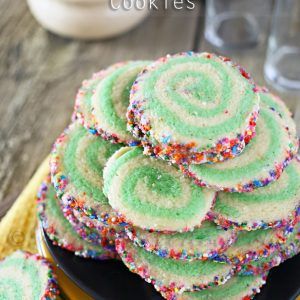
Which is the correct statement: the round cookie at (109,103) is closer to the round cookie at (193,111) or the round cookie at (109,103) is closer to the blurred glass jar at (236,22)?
the round cookie at (193,111)

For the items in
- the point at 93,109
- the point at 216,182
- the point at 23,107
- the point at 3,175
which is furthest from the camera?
the point at 23,107

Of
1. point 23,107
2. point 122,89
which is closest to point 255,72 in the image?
point 23,107

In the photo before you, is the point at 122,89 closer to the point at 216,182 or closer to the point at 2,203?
the point at 216,182

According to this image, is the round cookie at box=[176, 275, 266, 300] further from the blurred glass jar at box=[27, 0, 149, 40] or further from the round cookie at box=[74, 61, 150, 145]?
the blurred glass jar at box=[27, 0, 149, 40]

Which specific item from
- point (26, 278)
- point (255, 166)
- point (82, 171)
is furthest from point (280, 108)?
point (26, 278)

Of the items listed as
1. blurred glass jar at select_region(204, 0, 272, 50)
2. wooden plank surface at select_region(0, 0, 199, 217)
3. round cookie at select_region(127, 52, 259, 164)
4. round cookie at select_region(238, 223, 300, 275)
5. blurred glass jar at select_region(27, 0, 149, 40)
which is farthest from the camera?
blurred glass jar at select_region(204, 0, 272, 50)

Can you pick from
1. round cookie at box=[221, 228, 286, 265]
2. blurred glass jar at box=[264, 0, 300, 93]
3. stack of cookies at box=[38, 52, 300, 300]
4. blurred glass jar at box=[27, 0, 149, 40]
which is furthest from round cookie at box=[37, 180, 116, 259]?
blurred glass jar at box=[264, 0, 300, 93]

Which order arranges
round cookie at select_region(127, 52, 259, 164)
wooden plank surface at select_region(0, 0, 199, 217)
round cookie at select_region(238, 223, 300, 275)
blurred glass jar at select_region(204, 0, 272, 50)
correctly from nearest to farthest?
round cookie at select_region(127, 52, 259, 164) < round cookie at select_region(238, 223, 300, 275) < wooden plank surface at select_region(0, 0, 199, 217) < blurred glass jar at select_region(204, 0, 272, 50)

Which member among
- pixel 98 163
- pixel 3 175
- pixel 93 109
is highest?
pixel 93 109
